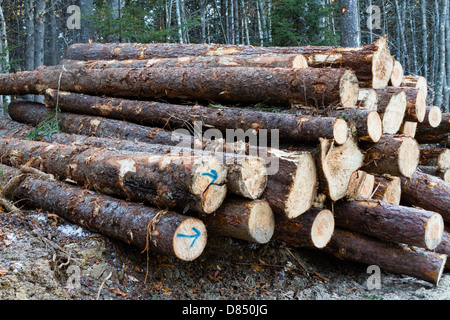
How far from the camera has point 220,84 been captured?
194 inches

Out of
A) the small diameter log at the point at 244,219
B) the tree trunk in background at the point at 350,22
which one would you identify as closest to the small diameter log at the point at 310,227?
the small diameter log at the point at 244,219

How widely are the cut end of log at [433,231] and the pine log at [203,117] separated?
4.20ft

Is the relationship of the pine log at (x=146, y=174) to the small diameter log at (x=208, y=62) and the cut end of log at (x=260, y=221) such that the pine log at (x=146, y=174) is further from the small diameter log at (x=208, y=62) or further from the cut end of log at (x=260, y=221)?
the small diameter log at (x=208, y=62)

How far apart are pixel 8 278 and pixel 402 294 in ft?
11.9

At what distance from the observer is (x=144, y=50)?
6812 millimetres

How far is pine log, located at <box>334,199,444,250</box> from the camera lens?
391cm

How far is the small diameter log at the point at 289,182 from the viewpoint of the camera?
11.2 feet

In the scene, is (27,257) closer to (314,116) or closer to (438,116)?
(314,116)

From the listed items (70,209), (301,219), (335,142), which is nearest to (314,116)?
(335,142)

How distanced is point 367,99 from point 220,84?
6.09 ft

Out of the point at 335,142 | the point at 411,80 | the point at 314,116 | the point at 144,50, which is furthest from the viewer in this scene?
the point at 144,50

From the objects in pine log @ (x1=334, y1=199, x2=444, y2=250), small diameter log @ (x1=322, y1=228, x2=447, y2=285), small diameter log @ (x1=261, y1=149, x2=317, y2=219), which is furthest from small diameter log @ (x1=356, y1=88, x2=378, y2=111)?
small diameter log @ (x1=322, y1=228, x2=447, y2=285)

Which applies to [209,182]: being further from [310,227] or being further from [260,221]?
[310,227]

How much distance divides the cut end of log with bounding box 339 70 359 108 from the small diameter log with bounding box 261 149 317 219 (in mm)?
1061
